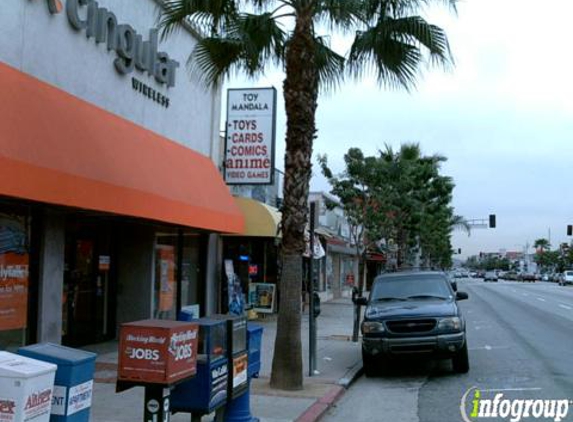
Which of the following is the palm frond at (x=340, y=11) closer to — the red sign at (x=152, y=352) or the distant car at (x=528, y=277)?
the red sign at (x=152, y=352)

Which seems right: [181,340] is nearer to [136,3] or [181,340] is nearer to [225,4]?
[225,4]

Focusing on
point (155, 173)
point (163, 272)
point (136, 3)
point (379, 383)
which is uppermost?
point (136, 3)

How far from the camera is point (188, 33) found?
15.9m

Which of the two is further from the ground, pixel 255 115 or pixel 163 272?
pixel 255 115

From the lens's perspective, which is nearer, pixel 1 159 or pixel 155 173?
pixel 1 159

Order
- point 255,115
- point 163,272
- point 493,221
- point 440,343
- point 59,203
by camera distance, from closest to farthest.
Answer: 1. point 59,203
2. point 440,343
3. point 163,272
4. point 255,115
5. point 493,221

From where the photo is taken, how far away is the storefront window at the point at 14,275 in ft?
31.8

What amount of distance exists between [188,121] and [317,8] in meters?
6.29

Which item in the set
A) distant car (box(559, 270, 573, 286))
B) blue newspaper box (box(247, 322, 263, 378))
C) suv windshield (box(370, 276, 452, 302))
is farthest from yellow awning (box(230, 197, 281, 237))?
distant car (box(559, 270, 573, 286))

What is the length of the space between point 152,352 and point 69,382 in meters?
0.98

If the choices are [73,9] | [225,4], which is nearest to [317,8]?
[225,4]

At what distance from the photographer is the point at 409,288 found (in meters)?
13.0

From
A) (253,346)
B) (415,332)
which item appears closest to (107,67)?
(253,346)
